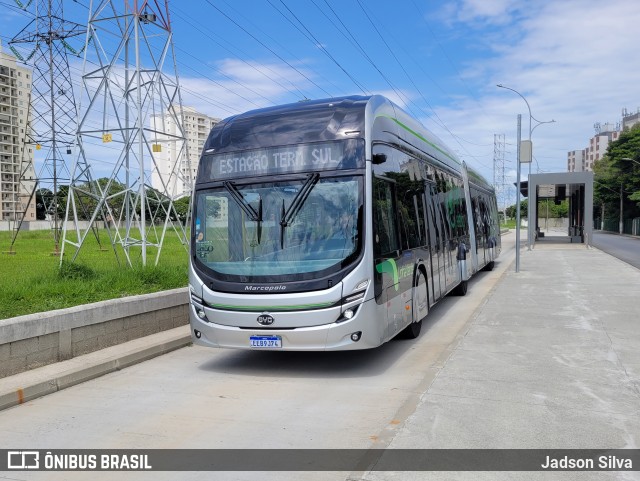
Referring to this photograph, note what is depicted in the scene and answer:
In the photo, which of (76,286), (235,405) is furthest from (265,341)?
(76,286)

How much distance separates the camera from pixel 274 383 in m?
7.00

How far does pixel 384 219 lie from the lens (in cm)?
760

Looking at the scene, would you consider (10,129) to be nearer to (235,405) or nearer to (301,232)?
(301,232)

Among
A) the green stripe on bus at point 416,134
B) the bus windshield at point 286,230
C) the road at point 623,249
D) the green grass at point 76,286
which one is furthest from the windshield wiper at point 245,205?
the road at point 623,249

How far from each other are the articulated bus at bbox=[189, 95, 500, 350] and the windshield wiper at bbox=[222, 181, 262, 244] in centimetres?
1

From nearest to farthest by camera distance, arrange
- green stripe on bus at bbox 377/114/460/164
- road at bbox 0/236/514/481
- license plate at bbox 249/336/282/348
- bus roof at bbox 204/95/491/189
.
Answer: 1. road at bbox 0/236/514/481
2. license plate at bbox 249/336/282/348
3. bus roof at bbox 204/95/491/189
4. green stripe on bus at bbox 377/114/460/164

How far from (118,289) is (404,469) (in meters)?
6.86

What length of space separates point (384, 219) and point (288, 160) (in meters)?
1.43

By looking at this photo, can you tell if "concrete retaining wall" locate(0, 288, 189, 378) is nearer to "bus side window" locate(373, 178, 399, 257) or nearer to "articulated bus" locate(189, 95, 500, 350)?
"articulated bus" locate(189, 95, 500, 350)

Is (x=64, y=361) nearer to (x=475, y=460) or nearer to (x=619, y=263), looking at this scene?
(x=475, y=460)

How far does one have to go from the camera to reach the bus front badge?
22.8 ft

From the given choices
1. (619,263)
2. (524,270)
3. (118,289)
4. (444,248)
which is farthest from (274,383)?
(619,263)

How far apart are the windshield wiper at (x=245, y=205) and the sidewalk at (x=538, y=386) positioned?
9.20 feet

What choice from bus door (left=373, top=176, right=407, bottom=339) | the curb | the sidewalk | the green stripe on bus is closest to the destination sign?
bus door (left=373, top=176, right=407, bottom=339)
